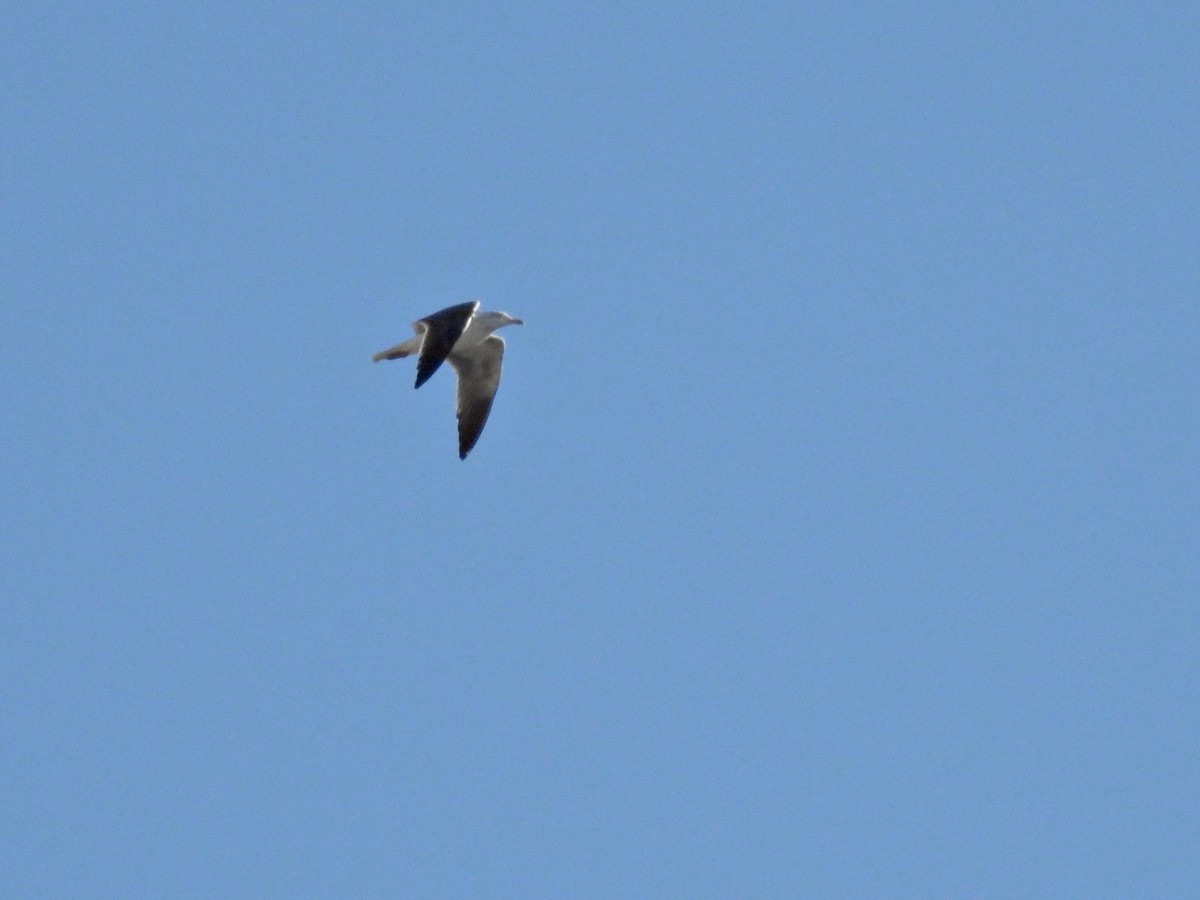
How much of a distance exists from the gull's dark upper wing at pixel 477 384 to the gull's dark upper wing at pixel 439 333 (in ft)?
4.61

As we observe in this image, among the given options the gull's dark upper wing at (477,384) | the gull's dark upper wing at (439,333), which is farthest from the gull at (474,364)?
the gull's dark upper wing at (439,333)

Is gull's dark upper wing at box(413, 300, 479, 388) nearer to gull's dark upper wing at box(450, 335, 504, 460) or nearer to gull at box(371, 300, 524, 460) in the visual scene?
gull at box(371, 300, 524, 460)

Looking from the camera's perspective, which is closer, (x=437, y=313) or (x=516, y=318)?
(x=437, y=313)

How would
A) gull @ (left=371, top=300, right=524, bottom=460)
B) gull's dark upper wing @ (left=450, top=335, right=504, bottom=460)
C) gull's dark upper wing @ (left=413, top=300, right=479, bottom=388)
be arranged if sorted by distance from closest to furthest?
gull's dark upper wing @ (left=413, top=300, right=479, bottom=388)
gull @ (left=371, top=300, right=524, bottom=460)
gull's dark upper wing @ (left=450, top=335, right=504, bottom=460)

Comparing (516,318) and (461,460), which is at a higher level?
(516,318)

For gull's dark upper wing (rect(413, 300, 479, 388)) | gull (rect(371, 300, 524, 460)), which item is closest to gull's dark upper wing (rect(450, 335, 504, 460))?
gull (rect(371, 300, 524, 460))

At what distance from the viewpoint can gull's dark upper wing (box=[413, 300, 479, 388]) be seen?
1684cm

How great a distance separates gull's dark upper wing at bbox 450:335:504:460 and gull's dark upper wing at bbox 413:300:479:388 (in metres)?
1.40

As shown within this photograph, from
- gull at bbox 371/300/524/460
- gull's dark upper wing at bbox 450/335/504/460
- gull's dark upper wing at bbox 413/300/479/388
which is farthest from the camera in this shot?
gull's dark upper wing at bbox 450/335/504/460

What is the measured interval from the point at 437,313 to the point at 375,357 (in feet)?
3.61

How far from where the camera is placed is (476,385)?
765 inches

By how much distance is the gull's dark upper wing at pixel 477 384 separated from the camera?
19391mm

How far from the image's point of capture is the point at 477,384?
765 inches

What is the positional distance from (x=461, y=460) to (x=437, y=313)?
176cm
